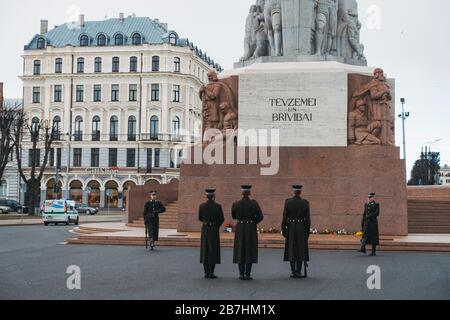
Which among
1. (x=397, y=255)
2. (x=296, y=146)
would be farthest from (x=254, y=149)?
(x=397, y=255)

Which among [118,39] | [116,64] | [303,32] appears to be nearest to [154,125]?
[116,64]

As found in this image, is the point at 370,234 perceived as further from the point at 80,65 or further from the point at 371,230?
the point at 80,65

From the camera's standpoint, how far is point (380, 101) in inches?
922

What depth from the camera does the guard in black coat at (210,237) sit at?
13783 mm

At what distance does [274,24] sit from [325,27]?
5.72ft

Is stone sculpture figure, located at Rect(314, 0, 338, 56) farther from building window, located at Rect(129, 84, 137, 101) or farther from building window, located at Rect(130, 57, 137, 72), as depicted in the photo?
building window, located at Rect(129, 84, 137, 101)

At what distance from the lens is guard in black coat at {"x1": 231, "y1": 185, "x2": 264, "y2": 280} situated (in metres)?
13.7

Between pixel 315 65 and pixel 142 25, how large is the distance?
213 feet

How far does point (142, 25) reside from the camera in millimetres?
86562

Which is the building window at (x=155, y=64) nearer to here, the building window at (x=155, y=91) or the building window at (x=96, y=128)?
the building window at (x=155, y=91)

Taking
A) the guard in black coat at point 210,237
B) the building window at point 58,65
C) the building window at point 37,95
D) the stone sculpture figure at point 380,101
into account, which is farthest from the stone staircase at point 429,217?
the building window at point 37,95

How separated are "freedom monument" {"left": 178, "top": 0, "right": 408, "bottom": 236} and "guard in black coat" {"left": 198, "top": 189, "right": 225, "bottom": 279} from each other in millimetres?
8208

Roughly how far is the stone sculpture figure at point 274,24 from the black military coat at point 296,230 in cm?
1182

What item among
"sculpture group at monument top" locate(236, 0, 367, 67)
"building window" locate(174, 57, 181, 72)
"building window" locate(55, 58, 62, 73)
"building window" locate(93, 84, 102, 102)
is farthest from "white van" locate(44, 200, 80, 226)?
"building window" locate(55, 58, 62, 73)
